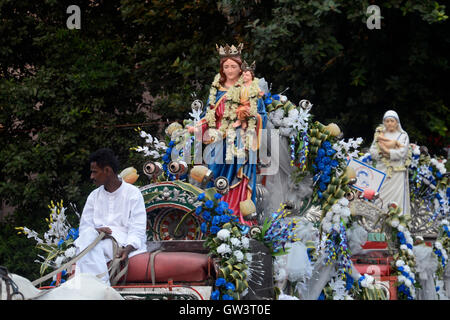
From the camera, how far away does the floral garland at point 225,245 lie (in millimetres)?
7934

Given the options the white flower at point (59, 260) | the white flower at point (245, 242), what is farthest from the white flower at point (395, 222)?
the white flower at point (59, 260)

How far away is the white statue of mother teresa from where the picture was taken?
1404cm

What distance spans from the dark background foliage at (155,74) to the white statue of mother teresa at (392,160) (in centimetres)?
270

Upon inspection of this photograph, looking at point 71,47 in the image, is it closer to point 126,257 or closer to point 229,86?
point 229,86

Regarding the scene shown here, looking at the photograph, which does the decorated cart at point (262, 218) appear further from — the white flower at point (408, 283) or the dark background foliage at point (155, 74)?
the dark background foliage at point (155, 74)

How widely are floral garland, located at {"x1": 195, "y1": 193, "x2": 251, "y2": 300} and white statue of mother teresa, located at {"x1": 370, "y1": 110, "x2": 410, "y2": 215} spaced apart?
6239 mm

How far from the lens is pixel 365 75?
Answer: 17.8 m

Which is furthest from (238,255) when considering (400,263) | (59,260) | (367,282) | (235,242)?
(400,263)

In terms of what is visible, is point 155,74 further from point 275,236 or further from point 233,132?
point 275,236

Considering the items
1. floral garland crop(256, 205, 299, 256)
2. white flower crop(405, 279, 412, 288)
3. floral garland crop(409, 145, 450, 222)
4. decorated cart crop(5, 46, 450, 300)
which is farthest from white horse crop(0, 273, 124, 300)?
floral garland crop(409, 145, 450, 222)

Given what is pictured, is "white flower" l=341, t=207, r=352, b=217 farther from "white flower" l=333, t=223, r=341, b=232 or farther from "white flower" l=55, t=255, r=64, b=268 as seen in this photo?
"white flower" l=55, t=255, r=64, b=268

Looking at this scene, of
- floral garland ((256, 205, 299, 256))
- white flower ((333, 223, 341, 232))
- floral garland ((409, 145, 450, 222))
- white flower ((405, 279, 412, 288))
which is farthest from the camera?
floral garland ((409, 145, 450, 222))

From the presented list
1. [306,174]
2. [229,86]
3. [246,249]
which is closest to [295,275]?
[246,249]

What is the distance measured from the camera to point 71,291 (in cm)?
601
